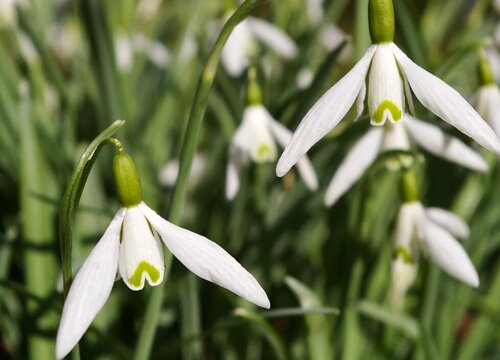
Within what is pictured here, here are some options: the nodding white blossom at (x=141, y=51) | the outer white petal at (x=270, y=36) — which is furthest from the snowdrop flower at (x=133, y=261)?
the nodding white blossom at (x=141, y=51)

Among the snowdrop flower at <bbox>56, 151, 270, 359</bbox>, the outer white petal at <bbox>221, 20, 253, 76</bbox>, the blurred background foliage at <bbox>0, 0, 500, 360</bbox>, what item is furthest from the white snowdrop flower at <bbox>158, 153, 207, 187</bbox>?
the snowdrop flower at <bbox>56, 151, 270, 359</bbox>

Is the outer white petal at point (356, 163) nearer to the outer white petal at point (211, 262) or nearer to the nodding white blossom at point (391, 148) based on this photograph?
the nodding white blossom at point (391, 148)

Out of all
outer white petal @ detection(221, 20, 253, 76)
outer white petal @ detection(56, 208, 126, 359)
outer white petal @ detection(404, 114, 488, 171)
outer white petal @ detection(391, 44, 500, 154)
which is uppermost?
outer white petal @ detection(221, 20, 253, 76)

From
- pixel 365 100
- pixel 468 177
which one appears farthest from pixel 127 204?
pixel 468 177

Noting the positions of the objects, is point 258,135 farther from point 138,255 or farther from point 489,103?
point 138,255

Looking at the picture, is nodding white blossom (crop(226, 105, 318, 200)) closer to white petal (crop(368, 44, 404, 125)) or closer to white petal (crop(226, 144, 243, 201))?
white petal (crop(226, 144, 243, 201))
